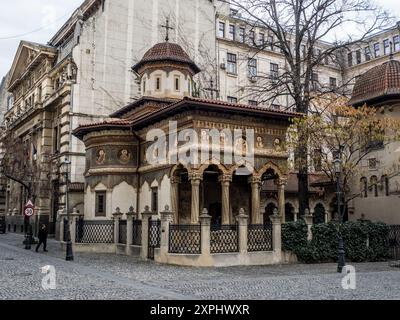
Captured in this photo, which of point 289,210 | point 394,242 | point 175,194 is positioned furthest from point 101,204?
point 289,210

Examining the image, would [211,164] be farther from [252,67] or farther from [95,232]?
[252,67]

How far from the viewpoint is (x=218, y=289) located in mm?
12609

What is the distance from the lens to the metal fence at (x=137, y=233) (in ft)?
72.6

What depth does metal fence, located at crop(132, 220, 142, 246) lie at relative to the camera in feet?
72.6

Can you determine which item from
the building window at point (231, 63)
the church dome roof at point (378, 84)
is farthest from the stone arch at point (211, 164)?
the building window at point (231, 63)

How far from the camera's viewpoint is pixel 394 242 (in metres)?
22.5

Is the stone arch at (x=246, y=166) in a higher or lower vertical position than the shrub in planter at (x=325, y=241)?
higher

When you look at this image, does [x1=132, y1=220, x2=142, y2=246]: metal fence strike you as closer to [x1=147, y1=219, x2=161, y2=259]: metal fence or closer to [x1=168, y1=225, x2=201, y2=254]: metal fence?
[x1=147, y1=219, x2=161, y2=259]: metal fence

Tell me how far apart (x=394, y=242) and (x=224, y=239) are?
8.86 meters

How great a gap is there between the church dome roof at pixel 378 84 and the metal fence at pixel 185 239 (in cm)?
1351

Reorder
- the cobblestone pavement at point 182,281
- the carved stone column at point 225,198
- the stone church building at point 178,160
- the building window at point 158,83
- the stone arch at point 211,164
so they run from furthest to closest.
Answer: the building window at point 158,83
the stone church building at point 178,160
the carved stone column at point 225,198
the stone arch at point 211,164
the cobblestone pavement at point 182,281

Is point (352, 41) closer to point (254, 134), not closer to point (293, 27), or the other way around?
point (293, 27)

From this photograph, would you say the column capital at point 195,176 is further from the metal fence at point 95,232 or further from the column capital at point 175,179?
the metal fence at point 95,232
